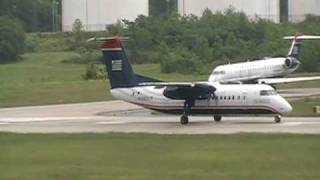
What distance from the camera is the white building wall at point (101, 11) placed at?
137 metres

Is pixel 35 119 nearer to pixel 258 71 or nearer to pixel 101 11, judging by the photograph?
pixel 258 71

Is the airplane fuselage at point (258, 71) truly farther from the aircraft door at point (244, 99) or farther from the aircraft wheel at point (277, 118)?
the aircraft wheel at point (277, 118)

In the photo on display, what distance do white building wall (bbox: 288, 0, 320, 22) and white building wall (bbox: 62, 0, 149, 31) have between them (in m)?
28.9

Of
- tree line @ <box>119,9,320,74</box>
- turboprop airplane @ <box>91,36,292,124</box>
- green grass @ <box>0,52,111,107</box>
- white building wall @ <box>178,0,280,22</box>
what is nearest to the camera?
turboprop airplane @ <box>91,36,292,124</box>

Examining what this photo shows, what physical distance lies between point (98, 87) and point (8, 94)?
9.80 meters

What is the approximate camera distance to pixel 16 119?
156 feet

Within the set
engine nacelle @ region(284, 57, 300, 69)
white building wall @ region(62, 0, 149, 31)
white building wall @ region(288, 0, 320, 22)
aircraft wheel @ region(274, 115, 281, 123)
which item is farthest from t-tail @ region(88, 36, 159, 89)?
white building wall @ region(288, 0, 320, 22)

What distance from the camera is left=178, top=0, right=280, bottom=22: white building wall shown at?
138 meters

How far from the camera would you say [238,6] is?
451ft
